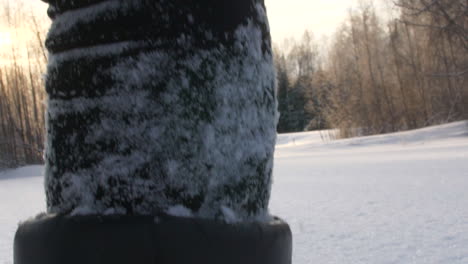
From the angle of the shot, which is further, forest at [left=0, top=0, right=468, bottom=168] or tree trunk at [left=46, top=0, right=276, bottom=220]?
forest at [left=0, top=0, right=468, bottom=168]

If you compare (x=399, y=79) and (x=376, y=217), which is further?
(x=399, y=79)

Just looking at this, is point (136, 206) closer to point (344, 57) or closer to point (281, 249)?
point (281, 249)

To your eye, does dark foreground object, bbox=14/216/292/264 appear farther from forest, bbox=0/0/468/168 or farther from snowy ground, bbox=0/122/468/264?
forest, bbox=0/0/468/168

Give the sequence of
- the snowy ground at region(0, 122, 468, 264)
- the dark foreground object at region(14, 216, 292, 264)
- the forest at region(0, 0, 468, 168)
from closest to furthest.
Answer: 1. the dark foreground object at region(14, 216, 292, 264)
2. the snowy ground at region(0, 122, 468, 264)
3. the forest at region(0, 0, 468, 168)

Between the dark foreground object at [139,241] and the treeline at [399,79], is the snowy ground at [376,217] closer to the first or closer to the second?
the dark foreground object at [139,241]

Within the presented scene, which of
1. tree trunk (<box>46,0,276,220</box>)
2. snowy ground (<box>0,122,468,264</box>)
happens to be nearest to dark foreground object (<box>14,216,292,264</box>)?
tree trunk (<box>46,0,276,220</box>)

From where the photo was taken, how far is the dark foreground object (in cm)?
46

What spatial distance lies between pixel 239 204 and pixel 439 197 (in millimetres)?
1830

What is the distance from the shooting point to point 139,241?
0.46m

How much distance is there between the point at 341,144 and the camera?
9.74 m

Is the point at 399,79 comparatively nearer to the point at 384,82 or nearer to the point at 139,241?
the point at 384,82

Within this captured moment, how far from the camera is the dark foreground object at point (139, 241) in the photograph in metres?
0.46

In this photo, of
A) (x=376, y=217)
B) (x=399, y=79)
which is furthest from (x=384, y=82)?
(x=376, y=217)

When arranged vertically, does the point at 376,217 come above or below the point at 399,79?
below
